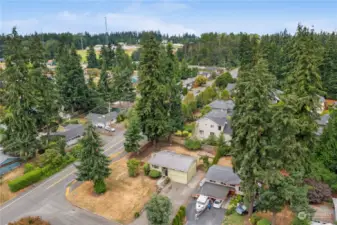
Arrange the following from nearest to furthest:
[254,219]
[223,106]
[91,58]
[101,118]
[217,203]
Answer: [254,219], [217,203], [101,118], [223,106], [91,58]

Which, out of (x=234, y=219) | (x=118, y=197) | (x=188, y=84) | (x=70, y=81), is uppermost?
(x=70, y=81)

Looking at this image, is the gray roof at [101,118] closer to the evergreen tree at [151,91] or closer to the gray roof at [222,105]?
the evergreen tree at [151,91]

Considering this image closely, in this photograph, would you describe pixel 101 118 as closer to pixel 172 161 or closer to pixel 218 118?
pixel 218 118

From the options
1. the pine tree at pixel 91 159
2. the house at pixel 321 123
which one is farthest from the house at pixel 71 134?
the house at pixel 321 123

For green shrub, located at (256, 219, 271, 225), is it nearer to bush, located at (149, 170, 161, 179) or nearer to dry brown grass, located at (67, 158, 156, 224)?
dry brown grass, located at (67, 158, 156, 224)

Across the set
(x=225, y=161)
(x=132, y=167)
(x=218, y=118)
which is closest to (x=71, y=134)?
(x=132, y=167)

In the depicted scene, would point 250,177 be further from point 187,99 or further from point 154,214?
point 187,99

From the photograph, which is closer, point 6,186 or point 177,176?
point 6,186
